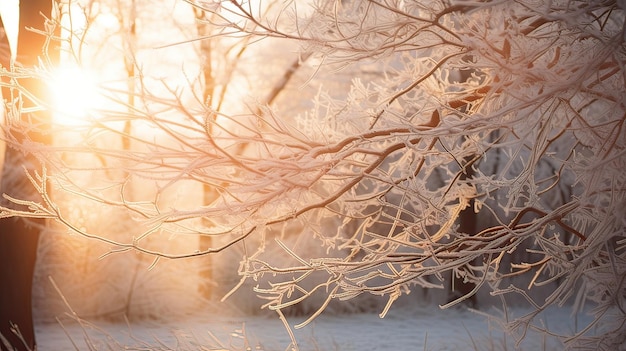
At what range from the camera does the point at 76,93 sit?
3.59m

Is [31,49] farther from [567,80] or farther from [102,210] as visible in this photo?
[567,80]

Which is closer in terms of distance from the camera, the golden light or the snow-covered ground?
the golden light

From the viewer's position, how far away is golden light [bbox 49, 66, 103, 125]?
11.6 ft

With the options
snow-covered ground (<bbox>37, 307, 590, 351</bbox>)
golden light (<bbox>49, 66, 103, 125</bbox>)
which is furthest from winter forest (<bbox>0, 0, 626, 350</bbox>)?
snow-covered ground (<bbox>37, 307, 590, 351</bbox>)

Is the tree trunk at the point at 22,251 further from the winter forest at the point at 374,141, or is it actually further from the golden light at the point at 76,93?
the golden light at the point at 76,93

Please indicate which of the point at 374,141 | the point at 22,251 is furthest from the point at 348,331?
the point at 374,141

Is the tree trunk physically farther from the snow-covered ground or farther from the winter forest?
the snow-covered ground

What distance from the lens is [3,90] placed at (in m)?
7.49

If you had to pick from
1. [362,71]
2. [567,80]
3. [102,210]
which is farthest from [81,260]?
[567,80]

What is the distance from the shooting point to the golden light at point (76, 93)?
3533mm

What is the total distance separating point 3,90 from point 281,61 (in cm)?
805

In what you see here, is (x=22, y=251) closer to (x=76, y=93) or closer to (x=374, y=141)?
(x=76, y=93)

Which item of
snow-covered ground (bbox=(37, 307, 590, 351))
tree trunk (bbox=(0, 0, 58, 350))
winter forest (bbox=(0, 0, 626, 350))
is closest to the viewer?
winter forest (bbox=(0, 0, 626, 350))

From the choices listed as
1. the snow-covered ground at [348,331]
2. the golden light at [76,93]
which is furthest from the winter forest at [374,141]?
the snow-covered ground at [348,331]
